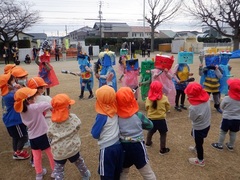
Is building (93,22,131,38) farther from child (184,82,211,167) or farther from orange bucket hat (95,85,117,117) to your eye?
orange bucket hat (95,85,117,117)

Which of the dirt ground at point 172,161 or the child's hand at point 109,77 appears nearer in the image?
the dirt ground at point 172,161

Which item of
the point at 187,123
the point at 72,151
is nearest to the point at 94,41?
the point at 187,123

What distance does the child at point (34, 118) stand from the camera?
2.85 m

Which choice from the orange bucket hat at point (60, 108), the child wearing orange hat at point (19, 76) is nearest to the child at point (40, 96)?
the orange bucket hat at point (60, 108)

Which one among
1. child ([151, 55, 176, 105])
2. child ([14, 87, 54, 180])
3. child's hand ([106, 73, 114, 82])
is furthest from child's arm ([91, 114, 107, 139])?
child ([151, 55, 176, 105])

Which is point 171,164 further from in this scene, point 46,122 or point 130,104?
point 46,122

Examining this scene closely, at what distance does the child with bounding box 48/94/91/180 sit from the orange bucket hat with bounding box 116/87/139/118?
62 cm

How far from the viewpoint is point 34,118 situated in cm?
298

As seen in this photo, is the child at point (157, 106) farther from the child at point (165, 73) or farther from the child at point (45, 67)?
the child at point (45, 67)

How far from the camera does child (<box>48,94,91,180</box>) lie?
2.60m

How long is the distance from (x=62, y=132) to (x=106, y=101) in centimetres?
72

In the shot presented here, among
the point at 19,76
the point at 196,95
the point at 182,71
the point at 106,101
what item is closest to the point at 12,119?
the point at 19,76

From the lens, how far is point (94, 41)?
1278 inches

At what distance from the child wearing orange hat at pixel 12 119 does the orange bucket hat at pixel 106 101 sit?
Answer: 5.78 feet
